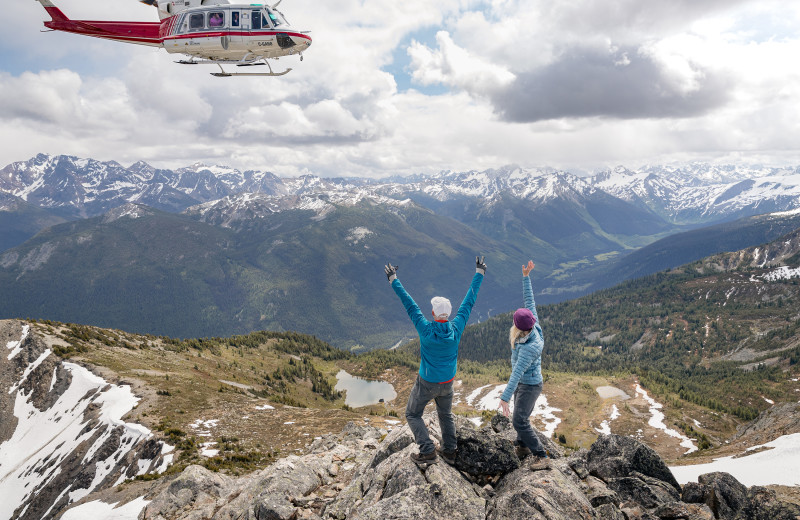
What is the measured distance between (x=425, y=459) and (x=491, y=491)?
2.34 m

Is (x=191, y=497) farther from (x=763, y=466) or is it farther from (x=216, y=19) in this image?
(x=763, y=466)

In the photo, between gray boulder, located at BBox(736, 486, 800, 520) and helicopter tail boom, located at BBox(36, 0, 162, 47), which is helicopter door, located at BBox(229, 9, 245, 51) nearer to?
helicopter tail boom, located at BBox(36, 0, 162, 47)

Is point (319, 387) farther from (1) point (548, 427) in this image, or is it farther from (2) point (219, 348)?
(1) point (548, 427)

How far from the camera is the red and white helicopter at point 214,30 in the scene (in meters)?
24.9

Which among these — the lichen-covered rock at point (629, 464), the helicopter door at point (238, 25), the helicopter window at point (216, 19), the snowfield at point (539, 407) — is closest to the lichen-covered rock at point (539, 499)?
the lichen-covered rock at point (629, 464)

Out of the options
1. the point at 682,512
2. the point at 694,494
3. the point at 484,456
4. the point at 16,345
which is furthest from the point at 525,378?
the point at 16,345

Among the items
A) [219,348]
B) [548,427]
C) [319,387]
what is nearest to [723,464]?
[548,427]

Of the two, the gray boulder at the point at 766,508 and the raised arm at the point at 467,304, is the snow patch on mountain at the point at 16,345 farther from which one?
the gray boulder at the point at 766,508

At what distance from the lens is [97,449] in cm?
3000

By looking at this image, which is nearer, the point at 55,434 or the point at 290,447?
the point at 290,447

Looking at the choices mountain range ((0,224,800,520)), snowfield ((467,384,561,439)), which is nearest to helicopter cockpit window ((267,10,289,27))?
mountain range ((0,224,800,520))

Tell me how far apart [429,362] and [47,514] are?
109 feet

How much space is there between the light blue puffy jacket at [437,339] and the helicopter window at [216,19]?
1001 inches

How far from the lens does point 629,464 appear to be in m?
13.6
